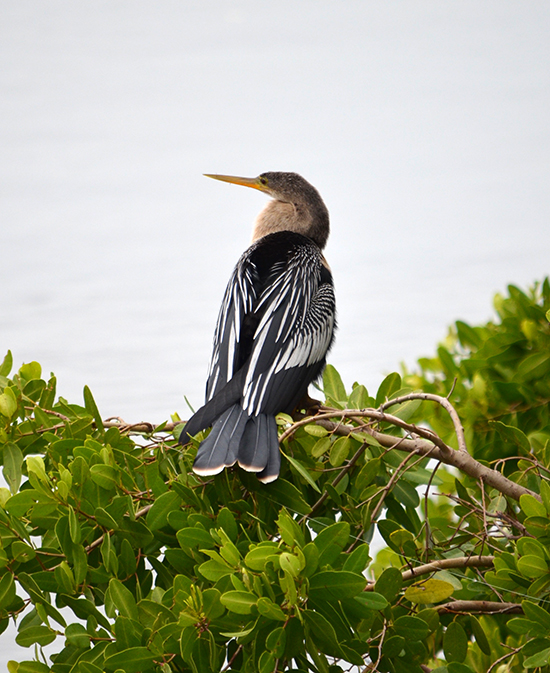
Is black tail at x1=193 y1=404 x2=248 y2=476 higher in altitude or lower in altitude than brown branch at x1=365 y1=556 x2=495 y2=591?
higher

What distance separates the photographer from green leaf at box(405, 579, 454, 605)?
3.49 ft

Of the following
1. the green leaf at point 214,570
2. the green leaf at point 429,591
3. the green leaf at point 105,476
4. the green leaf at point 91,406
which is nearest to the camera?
the green leaf at point 214,570

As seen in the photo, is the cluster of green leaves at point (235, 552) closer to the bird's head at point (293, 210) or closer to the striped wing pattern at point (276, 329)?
the striped wing pattern at point (276, 329)

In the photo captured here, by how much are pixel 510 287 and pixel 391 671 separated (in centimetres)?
149

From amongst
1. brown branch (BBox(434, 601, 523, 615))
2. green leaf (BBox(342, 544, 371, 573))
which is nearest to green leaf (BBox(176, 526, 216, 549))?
green leaf (BBox(342, 544, 371, 573))

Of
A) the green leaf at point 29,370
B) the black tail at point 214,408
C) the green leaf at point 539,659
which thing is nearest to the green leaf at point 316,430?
the black tail at point 214,408

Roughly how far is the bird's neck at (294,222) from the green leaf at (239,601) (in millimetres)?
1707

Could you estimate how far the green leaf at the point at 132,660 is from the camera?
1.00 meters

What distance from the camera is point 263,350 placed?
1.58 metres

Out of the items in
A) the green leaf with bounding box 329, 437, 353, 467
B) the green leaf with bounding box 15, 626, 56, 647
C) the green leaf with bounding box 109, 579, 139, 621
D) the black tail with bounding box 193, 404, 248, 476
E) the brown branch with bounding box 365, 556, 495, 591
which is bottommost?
the green leaf with bounding box 15, 626, 56, 647

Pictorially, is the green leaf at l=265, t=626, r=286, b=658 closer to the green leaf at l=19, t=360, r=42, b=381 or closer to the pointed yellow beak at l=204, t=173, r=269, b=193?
the green leaf at l=19, t=360, r=42, b=381

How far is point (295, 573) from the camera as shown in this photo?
882mm

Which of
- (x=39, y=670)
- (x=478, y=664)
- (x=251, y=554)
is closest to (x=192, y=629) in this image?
(x=251, y=554)

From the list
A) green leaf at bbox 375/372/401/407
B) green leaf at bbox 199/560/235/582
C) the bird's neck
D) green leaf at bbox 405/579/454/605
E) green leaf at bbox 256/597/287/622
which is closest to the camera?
green leaf at bbox 256/597/287/622
